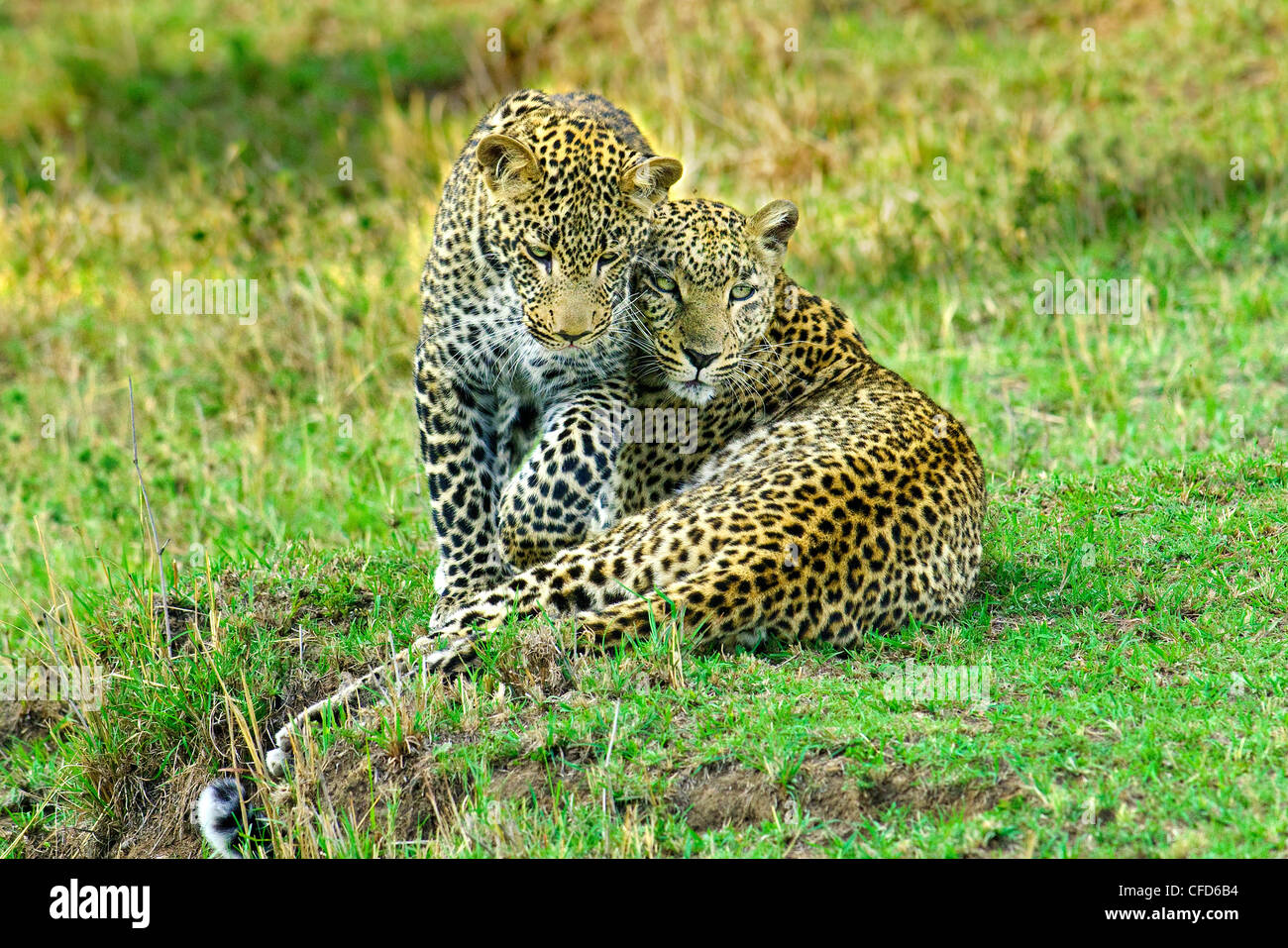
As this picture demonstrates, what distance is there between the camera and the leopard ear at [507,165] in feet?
21.6

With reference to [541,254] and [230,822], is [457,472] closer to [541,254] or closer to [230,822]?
[541,254]

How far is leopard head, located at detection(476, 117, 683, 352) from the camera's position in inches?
258

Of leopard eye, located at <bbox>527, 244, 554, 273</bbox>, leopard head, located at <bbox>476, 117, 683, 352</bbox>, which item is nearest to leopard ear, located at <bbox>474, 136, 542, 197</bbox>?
leopard head, located at <bbox>476, 117, 683, 352</bbox>

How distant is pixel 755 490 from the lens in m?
6.04

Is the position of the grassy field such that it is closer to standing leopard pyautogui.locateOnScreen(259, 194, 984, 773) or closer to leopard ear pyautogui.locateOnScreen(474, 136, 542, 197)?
standing leopard pyautogui.locateOnScreen(259, 194, 984, 773)

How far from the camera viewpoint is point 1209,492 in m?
7.44

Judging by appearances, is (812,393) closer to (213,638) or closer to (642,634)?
(642,634)

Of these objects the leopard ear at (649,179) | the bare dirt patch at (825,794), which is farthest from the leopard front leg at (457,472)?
the bare dirt patch at (825,794)

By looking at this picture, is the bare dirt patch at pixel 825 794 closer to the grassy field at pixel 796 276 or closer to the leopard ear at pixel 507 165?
the grassy field at pixel 796 276

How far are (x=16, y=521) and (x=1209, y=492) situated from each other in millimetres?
6859

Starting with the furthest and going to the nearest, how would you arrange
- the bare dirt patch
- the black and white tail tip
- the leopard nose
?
the leopard nose → the black and white tail tip → the bare dirt patch

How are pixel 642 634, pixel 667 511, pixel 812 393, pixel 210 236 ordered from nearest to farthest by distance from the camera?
1. pixel 642 634
2. pixel 667 511
3. pixel 812 393
4. pixel 210 236

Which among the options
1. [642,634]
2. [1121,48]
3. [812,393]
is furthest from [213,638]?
[1121,48]

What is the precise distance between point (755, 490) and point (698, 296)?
3.61ft
